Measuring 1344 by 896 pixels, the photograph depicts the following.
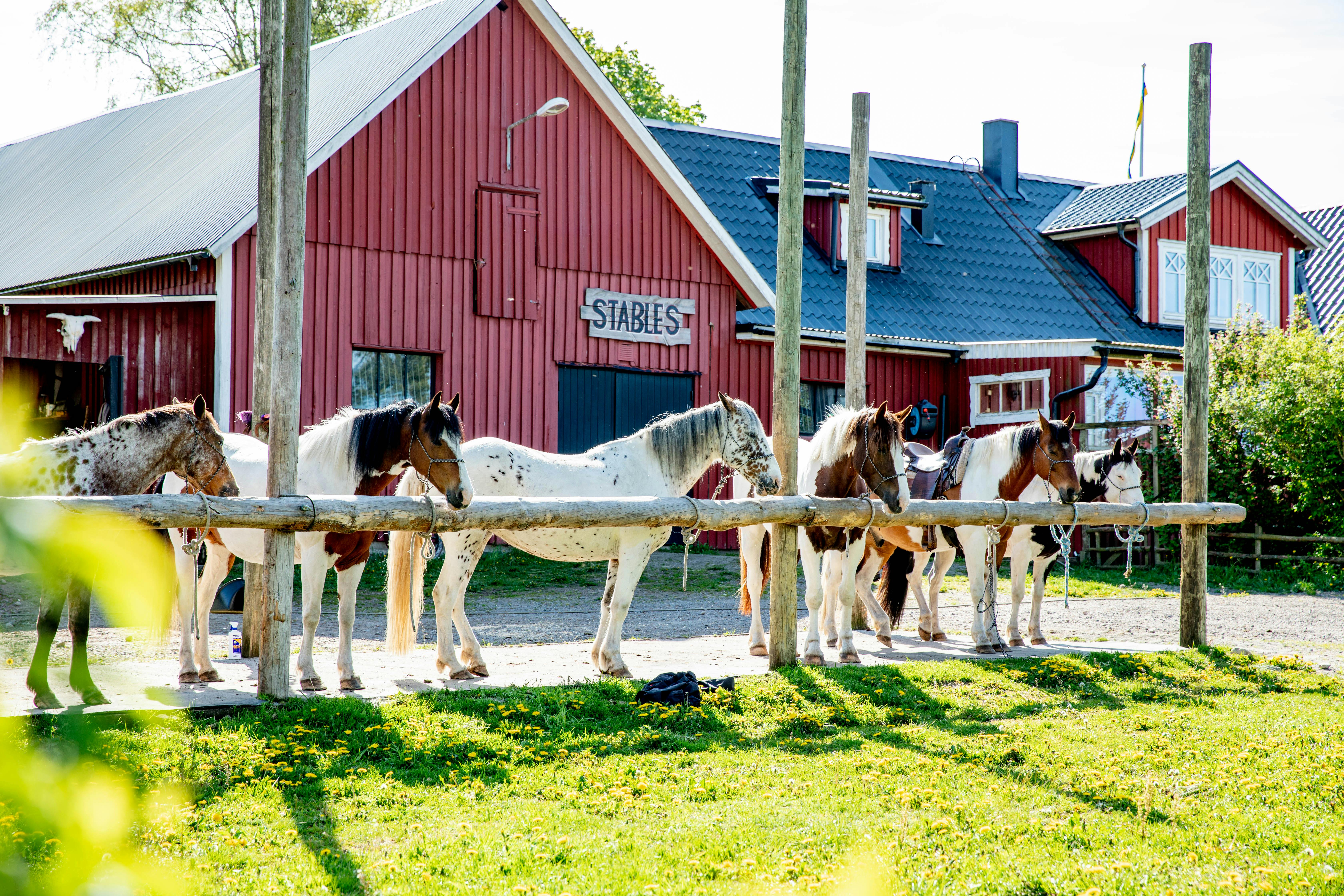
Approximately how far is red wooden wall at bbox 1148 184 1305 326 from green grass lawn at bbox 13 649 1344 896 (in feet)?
52.0

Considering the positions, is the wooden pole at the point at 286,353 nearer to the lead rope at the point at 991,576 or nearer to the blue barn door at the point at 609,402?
the lead rope at the point at 991,576

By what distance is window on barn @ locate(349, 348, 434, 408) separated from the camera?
47.0 ft

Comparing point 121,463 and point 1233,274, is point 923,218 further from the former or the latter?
point 121,463

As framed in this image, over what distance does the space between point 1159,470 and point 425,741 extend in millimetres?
13800

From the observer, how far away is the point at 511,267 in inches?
601

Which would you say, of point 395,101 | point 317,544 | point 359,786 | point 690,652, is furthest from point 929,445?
point 359,786

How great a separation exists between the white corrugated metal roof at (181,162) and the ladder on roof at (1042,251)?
11.9 metres

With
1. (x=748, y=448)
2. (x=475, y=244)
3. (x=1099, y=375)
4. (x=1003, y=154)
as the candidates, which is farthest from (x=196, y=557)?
(x=1003, y=154)

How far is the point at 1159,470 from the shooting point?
17000 millimetres

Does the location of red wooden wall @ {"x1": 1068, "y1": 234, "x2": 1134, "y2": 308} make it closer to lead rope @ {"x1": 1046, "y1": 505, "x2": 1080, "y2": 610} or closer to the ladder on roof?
the ladder on roof

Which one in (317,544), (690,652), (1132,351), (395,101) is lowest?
(690,652)

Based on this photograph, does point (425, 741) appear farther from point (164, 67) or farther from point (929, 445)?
point (164, 67)

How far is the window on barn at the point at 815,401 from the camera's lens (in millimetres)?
18188

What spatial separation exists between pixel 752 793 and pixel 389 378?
10.3m
